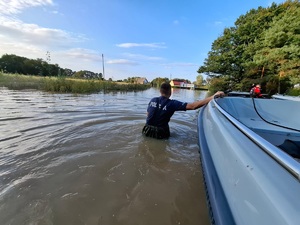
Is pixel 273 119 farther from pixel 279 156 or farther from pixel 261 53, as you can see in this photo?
pixel 261 53

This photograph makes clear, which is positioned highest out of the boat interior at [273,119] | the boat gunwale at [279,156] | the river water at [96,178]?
the boat gunwale at [279,156]

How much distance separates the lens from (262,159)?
2.98ft

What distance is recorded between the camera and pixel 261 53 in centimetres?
1775

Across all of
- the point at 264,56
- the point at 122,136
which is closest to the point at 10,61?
the point at 264,56

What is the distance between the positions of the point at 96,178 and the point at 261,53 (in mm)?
19642

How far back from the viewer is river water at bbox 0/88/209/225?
1593 mm

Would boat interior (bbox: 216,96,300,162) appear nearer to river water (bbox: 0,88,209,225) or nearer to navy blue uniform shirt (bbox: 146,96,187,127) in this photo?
navy blue uniform shirt (bbox: 146,96,187,127)

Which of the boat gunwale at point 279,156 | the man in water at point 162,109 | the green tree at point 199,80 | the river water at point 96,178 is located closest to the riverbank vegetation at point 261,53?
the man in water at point 162,109

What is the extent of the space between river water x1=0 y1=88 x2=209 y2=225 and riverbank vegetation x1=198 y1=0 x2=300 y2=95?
12910 mm

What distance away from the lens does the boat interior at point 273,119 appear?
2.79 metres

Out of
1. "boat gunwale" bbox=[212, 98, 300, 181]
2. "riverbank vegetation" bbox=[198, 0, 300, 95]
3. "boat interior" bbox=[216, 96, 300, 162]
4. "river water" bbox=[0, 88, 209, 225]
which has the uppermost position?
"riverbank vegetation" bbox=[198, 0, 300, 95]

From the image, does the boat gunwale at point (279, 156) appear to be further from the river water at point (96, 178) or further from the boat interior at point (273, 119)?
the boat interior at point (273, 119)

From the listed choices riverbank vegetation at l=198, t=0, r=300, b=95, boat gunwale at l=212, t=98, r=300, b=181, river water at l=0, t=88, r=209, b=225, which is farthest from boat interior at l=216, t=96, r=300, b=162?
riverbank vegetation at l=198, t=0, r=300, b=95

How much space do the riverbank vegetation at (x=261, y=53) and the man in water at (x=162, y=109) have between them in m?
12.1
